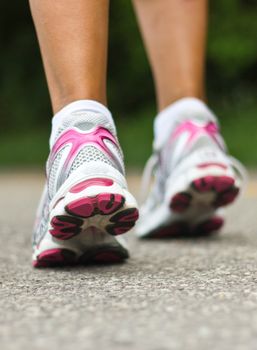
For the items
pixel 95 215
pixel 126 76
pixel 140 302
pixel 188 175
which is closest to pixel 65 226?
pixel 95 215

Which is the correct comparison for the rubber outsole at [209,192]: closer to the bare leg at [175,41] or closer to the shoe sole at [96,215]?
the bare leg at [175,41]

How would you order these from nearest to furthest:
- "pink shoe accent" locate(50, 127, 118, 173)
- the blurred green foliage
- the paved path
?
the paved path < "pink shoe accent" locate(50, 127, 118, 173) < the blurred green foliage

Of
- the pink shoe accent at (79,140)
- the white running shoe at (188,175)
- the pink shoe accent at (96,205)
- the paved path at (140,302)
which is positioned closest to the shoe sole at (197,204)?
the white running shoe at (188,175)

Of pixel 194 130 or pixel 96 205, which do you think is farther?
pixel 194 130

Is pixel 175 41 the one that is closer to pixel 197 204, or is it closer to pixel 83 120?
pixel 197 204

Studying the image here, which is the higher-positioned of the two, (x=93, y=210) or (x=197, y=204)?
(x=197, y=204)

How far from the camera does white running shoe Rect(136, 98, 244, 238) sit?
6.06ft

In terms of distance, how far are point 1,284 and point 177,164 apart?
716 millimetres

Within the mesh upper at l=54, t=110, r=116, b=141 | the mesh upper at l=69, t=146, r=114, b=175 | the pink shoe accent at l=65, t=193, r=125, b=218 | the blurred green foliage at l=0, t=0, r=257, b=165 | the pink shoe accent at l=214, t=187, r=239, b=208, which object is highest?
the blurred green foliage at l=0, t=0, r=257, b=165

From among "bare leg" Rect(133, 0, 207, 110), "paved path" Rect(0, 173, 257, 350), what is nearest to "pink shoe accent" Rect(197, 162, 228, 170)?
"paved path" Rect(0, 173, 257, 350)

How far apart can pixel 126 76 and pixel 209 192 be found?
10276 mm

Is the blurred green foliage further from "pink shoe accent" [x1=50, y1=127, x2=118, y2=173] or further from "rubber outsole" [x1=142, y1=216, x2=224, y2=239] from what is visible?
"pink shoe accent" [x1=50, y1=127, x2=118, y2=173]

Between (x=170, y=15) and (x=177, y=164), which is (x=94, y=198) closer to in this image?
(x=177, y=164)

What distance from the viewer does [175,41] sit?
84.0 inches
